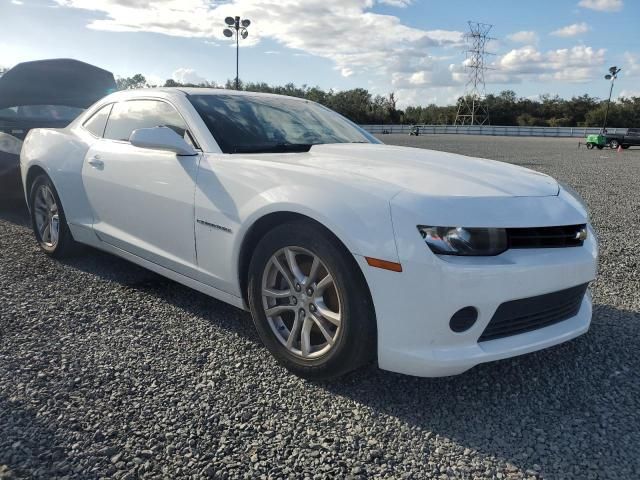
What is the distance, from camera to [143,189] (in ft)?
11.1

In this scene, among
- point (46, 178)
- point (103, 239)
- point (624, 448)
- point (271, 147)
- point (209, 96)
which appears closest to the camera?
point (624, 448)

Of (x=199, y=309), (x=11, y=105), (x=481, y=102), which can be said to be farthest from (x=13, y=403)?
(x=481, y=102)

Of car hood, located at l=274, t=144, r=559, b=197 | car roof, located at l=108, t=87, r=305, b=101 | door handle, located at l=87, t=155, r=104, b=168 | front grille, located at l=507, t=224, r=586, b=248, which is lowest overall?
front grille, located at l=507, t=224, r=586, b=248

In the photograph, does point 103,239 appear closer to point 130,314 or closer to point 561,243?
point 130,314

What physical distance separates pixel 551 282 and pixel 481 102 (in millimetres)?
88268

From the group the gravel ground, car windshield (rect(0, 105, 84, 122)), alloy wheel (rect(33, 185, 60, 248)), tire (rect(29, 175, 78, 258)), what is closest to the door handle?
tire (rect(29, 175, 78, 258))

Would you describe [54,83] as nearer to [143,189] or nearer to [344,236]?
[143,189]

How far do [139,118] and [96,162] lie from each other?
46cm

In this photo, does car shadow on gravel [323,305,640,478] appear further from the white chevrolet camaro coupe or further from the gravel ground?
the white chevrolet camaro coupe

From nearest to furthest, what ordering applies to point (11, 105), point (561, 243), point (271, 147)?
1. point (561, 243)
2. point (271, 147)
3. point (11, 105)

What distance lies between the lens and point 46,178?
14.9 feet

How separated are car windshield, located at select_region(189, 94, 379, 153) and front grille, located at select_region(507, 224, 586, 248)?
4.68 ft

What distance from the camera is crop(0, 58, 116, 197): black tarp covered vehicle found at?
6.07 m

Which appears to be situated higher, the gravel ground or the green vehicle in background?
the green vehicle in background
